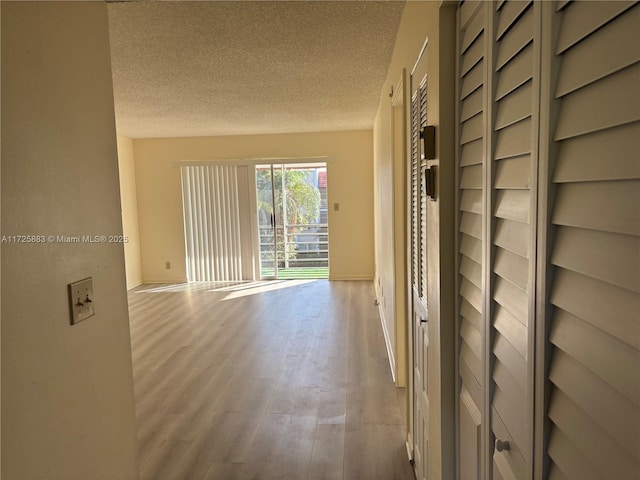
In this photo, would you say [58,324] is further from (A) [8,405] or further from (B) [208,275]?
(B) [208,275]

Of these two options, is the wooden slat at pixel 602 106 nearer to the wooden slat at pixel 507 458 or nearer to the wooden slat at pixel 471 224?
the wooden slat at pixel 471 224

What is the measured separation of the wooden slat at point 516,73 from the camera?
25.2 inches

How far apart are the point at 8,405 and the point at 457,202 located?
120 cm

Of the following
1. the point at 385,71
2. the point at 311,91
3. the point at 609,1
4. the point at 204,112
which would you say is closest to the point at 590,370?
the point at 609,1

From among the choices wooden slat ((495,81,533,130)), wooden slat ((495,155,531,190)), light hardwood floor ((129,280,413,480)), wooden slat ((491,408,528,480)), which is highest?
wooden slat ((495,81,533,130))

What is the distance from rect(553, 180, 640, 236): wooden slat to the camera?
1.39 feet

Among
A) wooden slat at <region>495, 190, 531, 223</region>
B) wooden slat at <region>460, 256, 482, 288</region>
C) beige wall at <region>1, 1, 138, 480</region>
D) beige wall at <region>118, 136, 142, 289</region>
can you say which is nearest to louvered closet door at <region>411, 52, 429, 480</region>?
wooden slat at <region>460, 256, 482, 288</region>

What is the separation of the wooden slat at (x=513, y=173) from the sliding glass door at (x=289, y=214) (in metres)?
5.79

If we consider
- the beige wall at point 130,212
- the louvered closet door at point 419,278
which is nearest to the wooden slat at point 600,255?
the louvered closet door at point 419,278

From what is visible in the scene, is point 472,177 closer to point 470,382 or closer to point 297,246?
point 470,382

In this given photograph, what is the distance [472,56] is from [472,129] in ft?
0.55

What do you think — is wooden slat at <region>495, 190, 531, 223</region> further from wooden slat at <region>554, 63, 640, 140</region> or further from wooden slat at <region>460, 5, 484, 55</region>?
wooden slat at <region>460, 5, 484, 55</region>

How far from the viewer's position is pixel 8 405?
917 mm

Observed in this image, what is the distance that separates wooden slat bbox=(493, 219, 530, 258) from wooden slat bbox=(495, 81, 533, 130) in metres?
0.18
